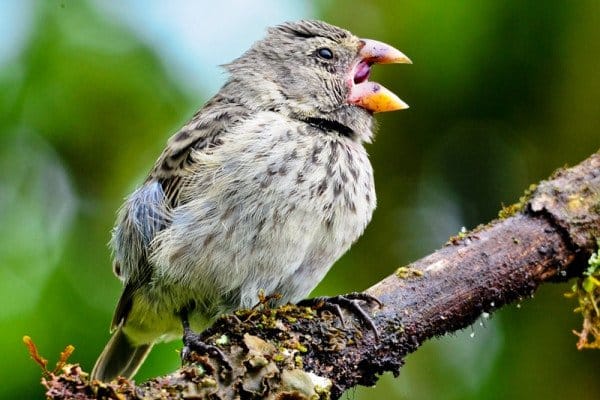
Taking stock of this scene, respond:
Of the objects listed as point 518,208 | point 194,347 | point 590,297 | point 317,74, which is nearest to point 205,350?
point 194,347

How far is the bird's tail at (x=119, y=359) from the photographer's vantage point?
459 cm

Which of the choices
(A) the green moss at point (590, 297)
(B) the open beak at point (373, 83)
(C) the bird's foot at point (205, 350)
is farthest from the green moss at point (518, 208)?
(C) the bird's foot at point (205, 350)

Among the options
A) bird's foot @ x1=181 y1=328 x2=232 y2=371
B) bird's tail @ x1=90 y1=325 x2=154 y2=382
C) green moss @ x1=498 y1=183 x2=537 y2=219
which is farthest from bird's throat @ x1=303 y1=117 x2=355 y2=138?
bird's tail @ x1=90 y1=325 x2=154 y2=382

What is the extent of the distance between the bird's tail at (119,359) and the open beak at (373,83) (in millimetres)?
1588

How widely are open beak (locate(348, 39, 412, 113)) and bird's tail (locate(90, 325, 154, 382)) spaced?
159cm

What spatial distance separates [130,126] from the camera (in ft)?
15.5

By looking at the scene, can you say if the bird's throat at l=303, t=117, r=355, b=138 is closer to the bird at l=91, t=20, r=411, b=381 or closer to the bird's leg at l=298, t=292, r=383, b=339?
the bird at l=91, t=20, r=411, b=381

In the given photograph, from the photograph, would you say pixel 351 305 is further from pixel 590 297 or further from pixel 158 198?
pixel 158 198

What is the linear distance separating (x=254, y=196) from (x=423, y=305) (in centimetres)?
87

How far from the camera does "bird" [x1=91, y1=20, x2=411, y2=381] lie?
3.89 m

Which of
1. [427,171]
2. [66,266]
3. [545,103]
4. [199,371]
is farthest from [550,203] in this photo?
[66,266]

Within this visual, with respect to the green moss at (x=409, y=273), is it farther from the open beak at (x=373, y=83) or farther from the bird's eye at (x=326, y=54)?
the bird's eye at (x=326, y=54)

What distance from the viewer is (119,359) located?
15.5ft

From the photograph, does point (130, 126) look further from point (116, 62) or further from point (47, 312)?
point (47, 312)
